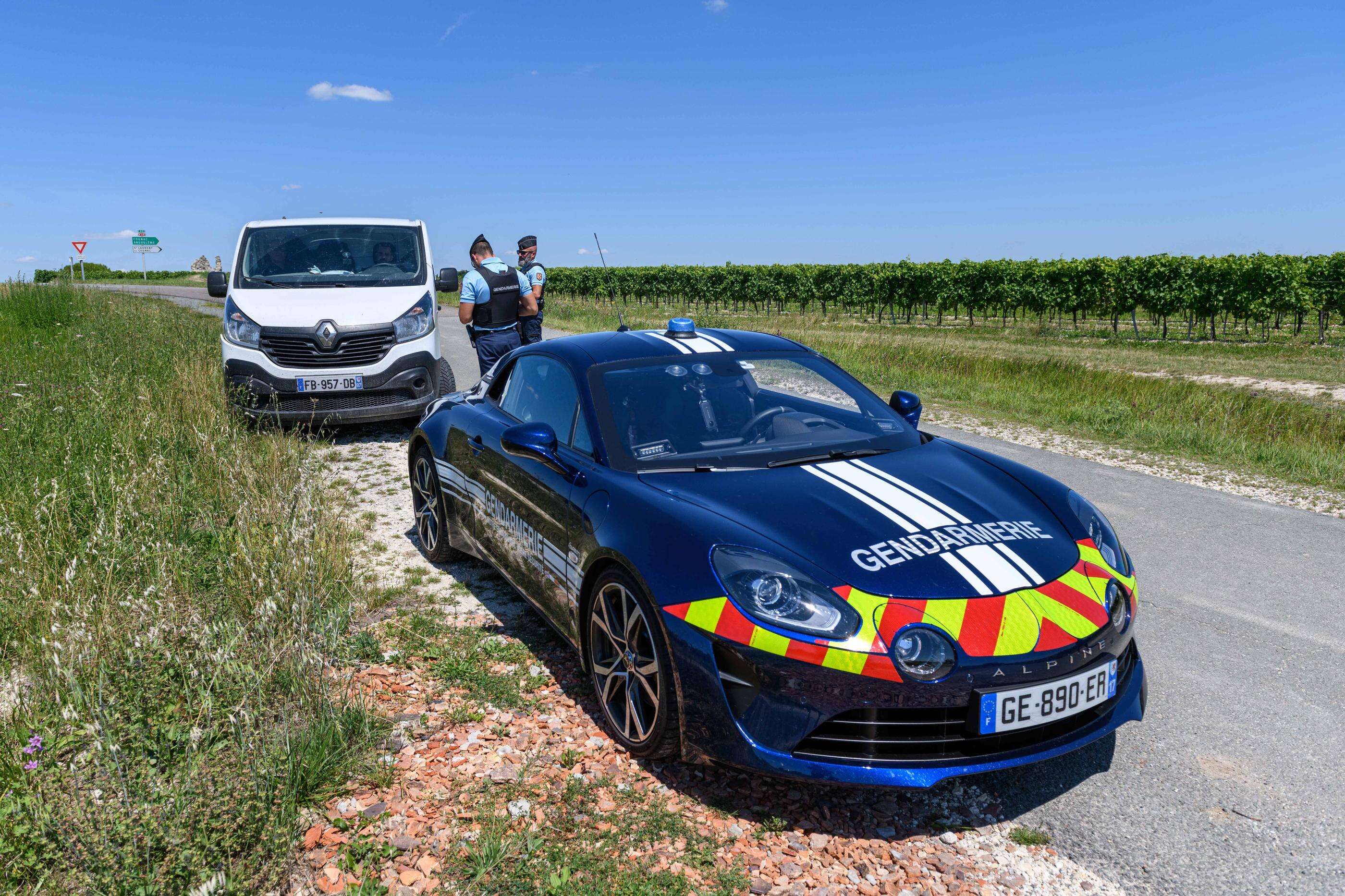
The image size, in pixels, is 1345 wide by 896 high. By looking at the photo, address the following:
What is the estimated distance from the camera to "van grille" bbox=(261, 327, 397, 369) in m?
8.55

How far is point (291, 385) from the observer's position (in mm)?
8570

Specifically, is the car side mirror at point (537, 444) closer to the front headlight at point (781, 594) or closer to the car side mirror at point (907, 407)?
the front headlight at point (781, 594)

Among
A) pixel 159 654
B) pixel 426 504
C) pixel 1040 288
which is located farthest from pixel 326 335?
pixel 1040 288

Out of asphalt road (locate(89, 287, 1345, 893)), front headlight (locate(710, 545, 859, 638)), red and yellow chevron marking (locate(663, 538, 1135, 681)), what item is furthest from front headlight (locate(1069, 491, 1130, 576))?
front headlight (locate(710, 545, 859, 638))

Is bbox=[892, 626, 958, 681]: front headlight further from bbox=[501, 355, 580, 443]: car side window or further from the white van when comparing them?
the white van

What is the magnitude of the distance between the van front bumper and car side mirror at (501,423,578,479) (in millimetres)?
5292

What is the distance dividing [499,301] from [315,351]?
1.84 metres

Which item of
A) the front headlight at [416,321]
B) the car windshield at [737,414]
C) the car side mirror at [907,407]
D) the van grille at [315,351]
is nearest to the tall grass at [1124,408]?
the car side mirror at [907,407]

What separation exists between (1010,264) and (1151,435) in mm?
44943

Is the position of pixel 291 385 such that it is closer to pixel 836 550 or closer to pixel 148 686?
pixel 148 686

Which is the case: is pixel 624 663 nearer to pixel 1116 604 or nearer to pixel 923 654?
pixel 923 654

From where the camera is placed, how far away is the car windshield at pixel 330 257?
367 inches

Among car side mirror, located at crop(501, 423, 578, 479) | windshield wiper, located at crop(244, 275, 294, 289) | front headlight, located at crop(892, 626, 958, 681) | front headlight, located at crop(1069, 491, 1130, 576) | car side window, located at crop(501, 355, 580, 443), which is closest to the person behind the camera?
front headlight, located at crop(892, 626, 958, 681)

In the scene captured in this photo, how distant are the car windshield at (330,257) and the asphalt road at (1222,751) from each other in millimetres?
A: 7644
